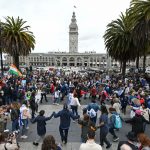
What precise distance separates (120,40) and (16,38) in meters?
12.4

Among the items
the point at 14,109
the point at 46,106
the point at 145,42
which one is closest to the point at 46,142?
the point at 14,109

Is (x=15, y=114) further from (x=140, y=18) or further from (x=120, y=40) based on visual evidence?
(x=120, y=40)

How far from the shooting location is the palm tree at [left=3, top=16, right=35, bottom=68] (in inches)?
1544

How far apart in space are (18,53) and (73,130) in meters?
27.1

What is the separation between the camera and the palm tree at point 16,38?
39.2 meters

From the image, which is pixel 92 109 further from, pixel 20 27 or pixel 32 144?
pixel 20 27

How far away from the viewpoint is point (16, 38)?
3897 centimetres

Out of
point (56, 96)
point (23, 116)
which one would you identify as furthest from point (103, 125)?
point (56, 96)

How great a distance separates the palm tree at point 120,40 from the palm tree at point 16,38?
9.81 meters

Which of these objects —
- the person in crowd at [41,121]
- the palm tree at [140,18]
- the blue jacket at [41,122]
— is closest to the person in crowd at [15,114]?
the person in crowd at [41,121]

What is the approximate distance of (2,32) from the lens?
40.2 meters

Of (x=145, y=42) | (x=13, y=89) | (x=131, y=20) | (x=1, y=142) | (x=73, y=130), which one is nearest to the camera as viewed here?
(x=1, y=142)

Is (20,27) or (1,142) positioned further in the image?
(20,27)

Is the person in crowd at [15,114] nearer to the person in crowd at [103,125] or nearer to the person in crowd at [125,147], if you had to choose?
the person in crowd at [103,125]
